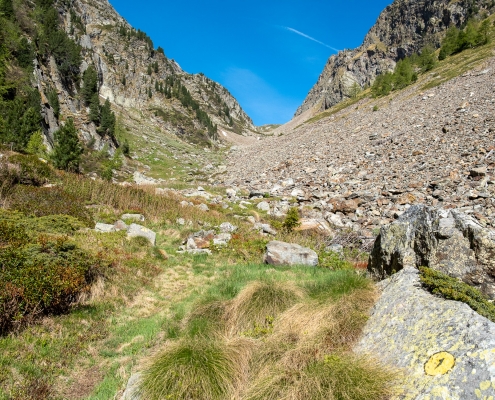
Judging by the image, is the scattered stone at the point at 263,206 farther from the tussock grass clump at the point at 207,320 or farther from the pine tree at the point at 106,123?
the pine tree at the point at 106,123

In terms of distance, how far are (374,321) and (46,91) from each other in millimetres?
50792

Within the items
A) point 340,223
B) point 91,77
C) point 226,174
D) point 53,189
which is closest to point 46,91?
point 91,77

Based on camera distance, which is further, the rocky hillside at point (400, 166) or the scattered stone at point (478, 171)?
the rocky hillside at point (400, 166)

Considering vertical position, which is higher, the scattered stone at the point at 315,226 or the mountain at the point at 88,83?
the mountain at the point at 88,83

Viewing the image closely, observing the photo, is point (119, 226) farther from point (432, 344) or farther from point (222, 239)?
point (432, 344)

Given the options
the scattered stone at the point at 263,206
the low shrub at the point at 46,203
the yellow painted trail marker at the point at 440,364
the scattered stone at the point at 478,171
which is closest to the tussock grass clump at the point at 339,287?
the yellow painted trail marker at the point at 440,364

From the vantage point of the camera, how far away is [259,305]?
5.86 meters

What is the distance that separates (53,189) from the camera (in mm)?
13922

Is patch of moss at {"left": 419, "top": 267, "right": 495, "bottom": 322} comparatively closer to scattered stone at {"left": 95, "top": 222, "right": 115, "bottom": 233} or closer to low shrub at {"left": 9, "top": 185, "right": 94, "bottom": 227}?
scattered stone at {"left": 95, "top": 222, "right": 115, "bottom": 233}

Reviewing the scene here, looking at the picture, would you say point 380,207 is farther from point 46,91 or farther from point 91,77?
point 91,77

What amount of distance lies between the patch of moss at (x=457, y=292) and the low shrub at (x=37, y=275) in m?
6.74

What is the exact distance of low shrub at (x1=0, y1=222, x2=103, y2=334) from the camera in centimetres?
520

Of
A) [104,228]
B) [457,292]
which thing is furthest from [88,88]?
[457,292]

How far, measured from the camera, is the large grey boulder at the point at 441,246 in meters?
4.93
